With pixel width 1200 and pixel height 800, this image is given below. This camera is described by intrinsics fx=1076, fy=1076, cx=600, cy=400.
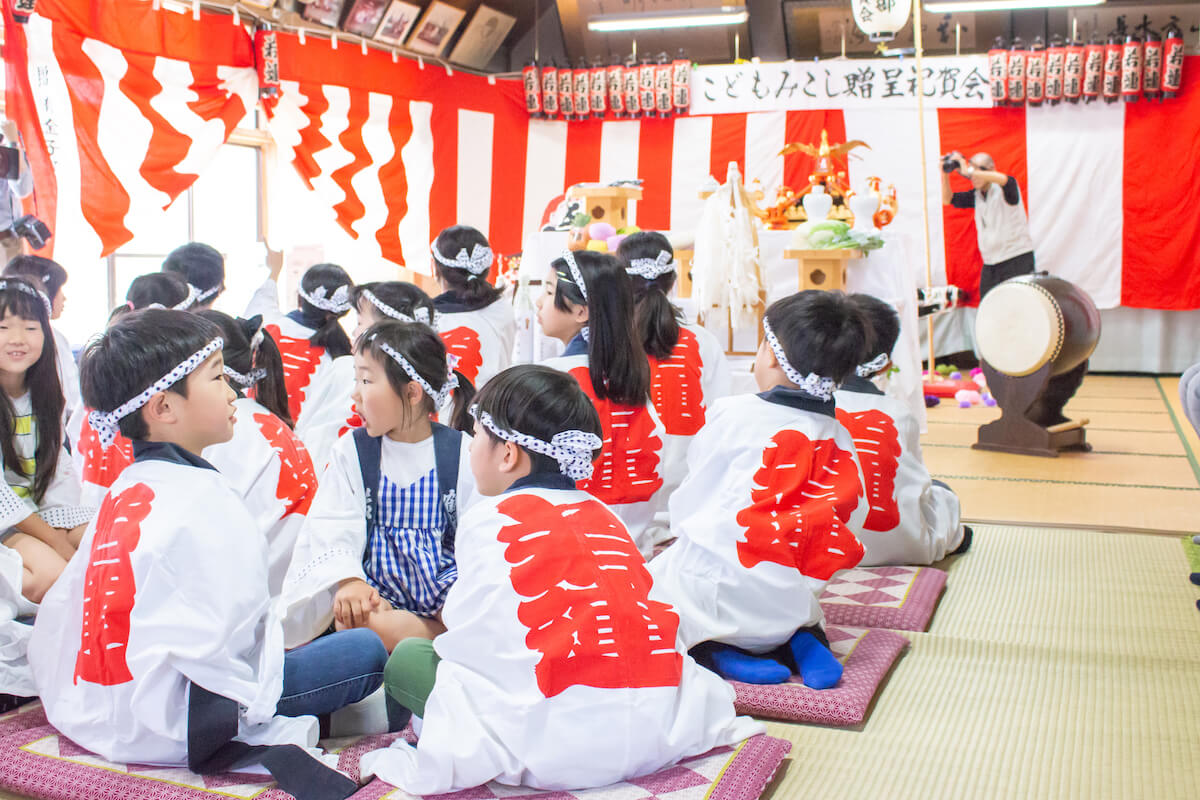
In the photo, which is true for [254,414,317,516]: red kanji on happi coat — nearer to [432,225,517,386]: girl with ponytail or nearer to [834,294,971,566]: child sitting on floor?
[432,225,517,386]: girl with ponytail

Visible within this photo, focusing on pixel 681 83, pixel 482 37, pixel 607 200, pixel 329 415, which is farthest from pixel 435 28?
pixel 329 415

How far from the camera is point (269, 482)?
8.08 ft

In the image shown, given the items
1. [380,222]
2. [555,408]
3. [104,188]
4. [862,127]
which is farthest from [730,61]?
[555,408]

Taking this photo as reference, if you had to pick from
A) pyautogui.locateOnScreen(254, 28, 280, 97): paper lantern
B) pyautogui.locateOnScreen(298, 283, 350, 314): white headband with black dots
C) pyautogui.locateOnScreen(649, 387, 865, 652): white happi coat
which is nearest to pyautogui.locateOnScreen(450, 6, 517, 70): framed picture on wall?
pyautogui.locateOnScreen(254, 28, 280, 97): paper lantern

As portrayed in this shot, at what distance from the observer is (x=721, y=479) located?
2.34 m

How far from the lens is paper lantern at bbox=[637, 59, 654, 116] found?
8.19 meters

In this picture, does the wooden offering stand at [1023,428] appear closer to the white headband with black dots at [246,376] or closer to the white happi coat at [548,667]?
the white headband with black dots at [246,376]

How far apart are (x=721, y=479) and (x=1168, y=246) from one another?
643cm

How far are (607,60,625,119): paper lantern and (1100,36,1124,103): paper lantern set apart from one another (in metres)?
3.41

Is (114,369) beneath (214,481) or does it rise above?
above

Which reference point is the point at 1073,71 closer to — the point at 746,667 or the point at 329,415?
the point at 329,415

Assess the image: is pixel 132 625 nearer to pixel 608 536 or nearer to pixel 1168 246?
pixel 608 536

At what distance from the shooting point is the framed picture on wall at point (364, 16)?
6.85m

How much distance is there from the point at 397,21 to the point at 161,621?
635 cm
